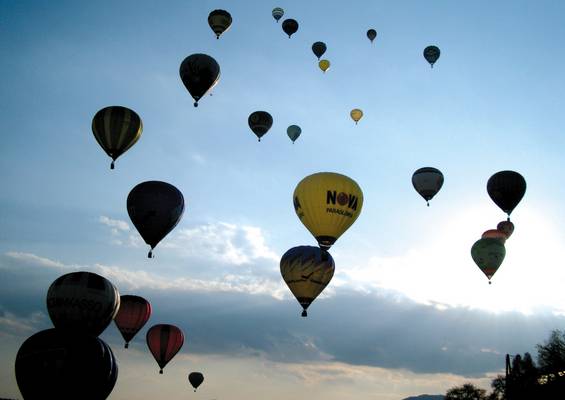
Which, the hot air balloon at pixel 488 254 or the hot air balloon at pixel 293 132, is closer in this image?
the hot air balloon at pixel 488 254

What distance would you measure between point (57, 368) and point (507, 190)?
2711 cm

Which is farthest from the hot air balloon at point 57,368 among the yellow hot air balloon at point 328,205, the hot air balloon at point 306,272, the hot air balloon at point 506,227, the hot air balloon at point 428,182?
the hot air balloon at point 506,227

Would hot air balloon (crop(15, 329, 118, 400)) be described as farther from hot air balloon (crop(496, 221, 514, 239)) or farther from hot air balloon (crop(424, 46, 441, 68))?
hot air balloon (crop(424, 46, 441, 68))

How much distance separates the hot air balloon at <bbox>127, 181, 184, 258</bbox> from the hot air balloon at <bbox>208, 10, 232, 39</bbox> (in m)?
14.4

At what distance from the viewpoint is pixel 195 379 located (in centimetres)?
4834

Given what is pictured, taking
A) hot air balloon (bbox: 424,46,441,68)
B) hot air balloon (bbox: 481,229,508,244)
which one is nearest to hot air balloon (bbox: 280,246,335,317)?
hot air balloon (bbox: 481,229,508,244)

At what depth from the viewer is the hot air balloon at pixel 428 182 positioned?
115ft

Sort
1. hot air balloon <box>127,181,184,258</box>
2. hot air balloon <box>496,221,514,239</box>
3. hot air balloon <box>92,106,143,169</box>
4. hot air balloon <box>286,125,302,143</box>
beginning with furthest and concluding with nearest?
hot air balloon <box>286,125,302,143</box>, hot air balloon <box>496,221,514,239</box>, hot air balloon <box>92,106,143,169</box>, hot air balloon <box>127,181,184,258</box>

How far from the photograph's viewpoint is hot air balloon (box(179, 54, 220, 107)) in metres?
30.8

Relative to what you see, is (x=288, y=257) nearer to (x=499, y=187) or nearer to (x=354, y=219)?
(x=354, y=219)

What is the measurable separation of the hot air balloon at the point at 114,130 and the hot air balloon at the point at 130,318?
914 cm

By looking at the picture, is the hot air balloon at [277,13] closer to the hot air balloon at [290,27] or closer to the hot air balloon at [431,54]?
the hot air balloon at [290,27]

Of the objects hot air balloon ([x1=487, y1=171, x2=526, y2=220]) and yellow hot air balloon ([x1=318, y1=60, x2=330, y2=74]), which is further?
yellow hot air balloon ([x1=318, y1=60, x2=330, y2=74])

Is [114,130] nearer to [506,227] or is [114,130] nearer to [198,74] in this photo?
[198,74]
